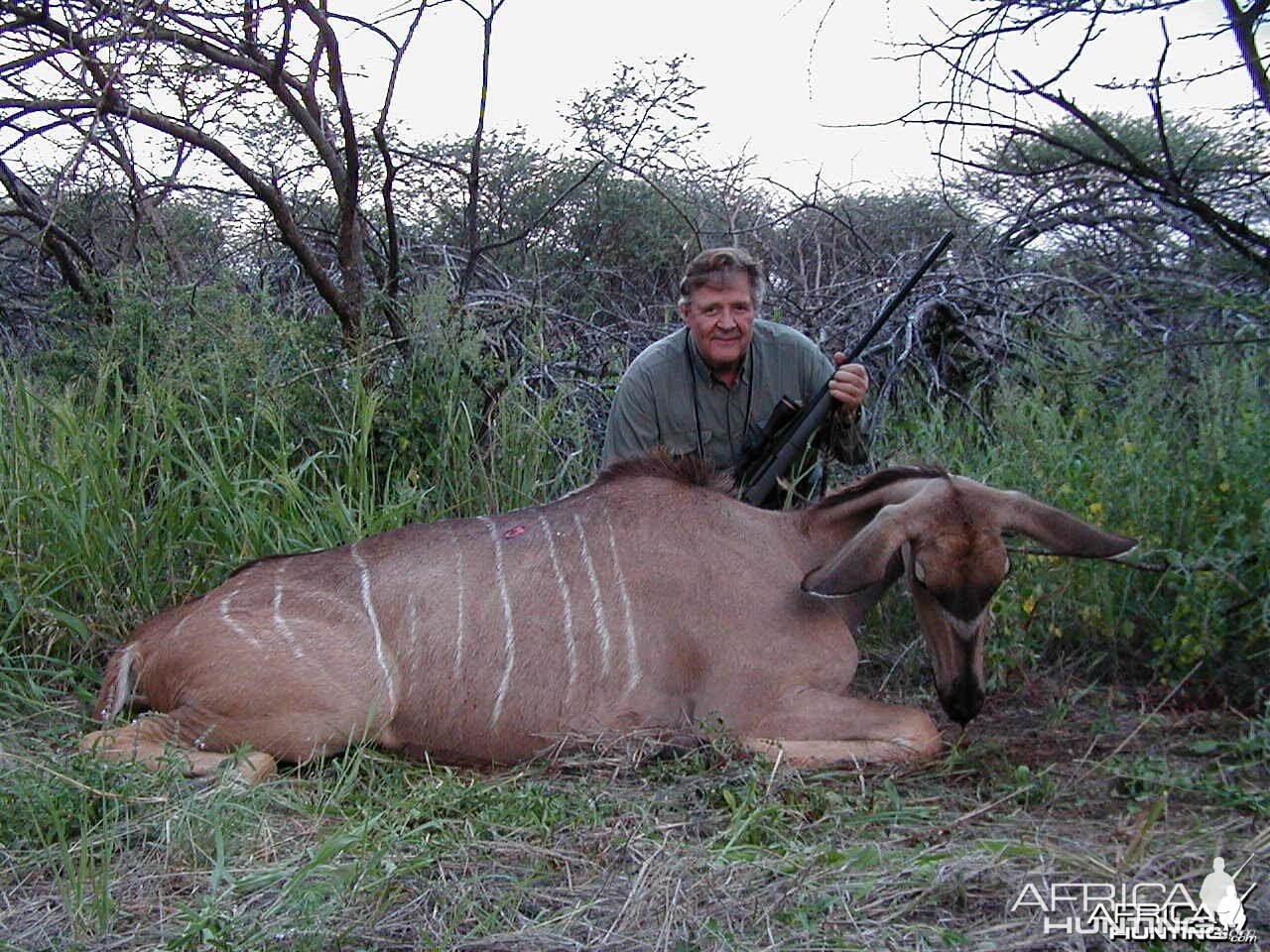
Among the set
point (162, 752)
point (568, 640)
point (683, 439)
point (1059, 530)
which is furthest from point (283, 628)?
point (1059, 530)

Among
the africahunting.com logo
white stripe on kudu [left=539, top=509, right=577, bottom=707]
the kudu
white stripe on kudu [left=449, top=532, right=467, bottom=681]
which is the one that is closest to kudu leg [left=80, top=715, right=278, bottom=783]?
the kudu

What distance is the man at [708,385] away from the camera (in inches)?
181

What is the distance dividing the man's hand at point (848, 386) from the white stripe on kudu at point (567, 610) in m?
1.18

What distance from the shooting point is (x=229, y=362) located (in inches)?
187

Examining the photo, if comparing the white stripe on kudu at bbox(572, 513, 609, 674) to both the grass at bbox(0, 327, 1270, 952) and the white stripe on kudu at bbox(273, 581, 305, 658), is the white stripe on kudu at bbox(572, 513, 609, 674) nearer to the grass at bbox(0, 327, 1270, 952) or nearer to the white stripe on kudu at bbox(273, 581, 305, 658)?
the grass at bbox(0, 327, 1270, 952)

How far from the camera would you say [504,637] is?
343cm

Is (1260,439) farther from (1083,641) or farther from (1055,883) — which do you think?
(1055,883)

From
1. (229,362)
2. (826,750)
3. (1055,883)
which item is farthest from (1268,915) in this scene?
(229,362)

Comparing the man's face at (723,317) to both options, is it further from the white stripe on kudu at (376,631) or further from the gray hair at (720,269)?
the white stripe on kudu at (376,631)

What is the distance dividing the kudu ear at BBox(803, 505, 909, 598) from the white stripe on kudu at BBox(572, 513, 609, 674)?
1.81ft

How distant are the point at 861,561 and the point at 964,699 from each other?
1.45 feet

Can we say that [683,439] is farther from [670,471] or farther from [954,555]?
[954,555]

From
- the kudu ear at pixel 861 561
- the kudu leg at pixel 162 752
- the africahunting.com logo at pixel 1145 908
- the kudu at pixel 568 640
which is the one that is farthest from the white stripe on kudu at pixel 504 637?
the africahunting.com logo at pixel 1145 908

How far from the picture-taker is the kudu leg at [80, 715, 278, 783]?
3031 mm
